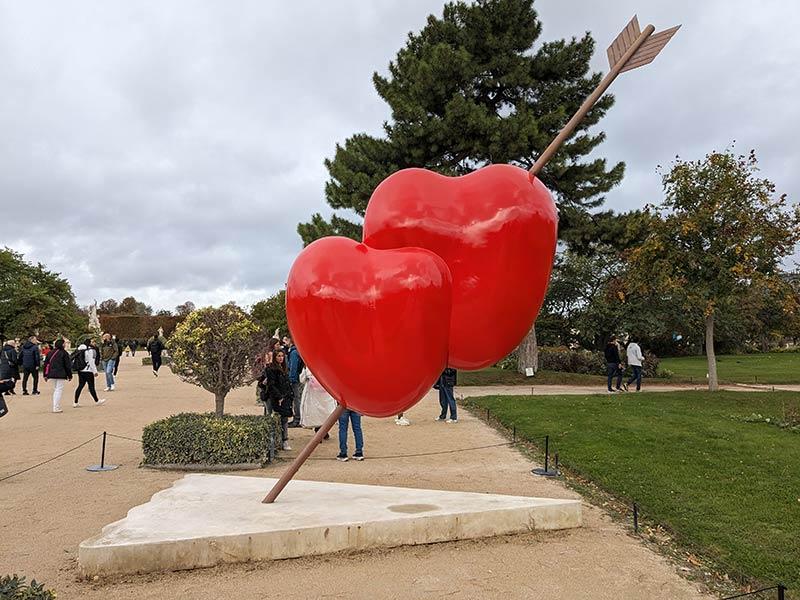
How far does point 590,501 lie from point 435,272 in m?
4.27

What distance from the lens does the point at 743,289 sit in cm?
1723

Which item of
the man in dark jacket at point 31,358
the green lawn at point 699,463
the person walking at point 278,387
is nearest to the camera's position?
the green lawn at point 699,463

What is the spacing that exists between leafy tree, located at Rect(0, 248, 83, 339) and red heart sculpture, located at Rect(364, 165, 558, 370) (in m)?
43.0

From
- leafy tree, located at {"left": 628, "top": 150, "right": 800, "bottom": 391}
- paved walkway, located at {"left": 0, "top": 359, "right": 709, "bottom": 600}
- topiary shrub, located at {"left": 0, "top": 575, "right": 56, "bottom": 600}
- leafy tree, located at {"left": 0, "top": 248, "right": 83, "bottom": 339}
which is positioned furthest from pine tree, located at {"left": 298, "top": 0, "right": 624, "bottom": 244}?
leafy tree, located at {"left": 0, "top": 248, "right": 83, "bottom": 339}

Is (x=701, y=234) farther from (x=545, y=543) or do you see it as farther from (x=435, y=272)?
(x=435, y=272)

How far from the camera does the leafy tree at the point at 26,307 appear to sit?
4072cm

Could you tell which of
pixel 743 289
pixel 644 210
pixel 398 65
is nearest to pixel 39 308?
pixel 398 65

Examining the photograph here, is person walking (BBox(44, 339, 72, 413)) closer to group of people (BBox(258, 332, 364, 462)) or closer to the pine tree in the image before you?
group of people (BBox(258, 332, 364, 462))

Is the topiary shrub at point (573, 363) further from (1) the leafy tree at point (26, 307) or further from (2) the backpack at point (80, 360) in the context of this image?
(1) the leafy tree at point (26, 307)

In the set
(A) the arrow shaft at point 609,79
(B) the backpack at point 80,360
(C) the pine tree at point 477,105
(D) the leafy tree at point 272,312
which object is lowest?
(B) the backpack at point 80,360

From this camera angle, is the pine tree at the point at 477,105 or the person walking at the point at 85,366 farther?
the pine tree at the point at 477,105

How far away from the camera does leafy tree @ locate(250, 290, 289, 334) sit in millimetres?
40562

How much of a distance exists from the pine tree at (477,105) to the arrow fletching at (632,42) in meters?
14.9

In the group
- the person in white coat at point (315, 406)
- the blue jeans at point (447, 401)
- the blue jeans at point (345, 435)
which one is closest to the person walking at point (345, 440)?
the blue jeans at point (345, 435)
